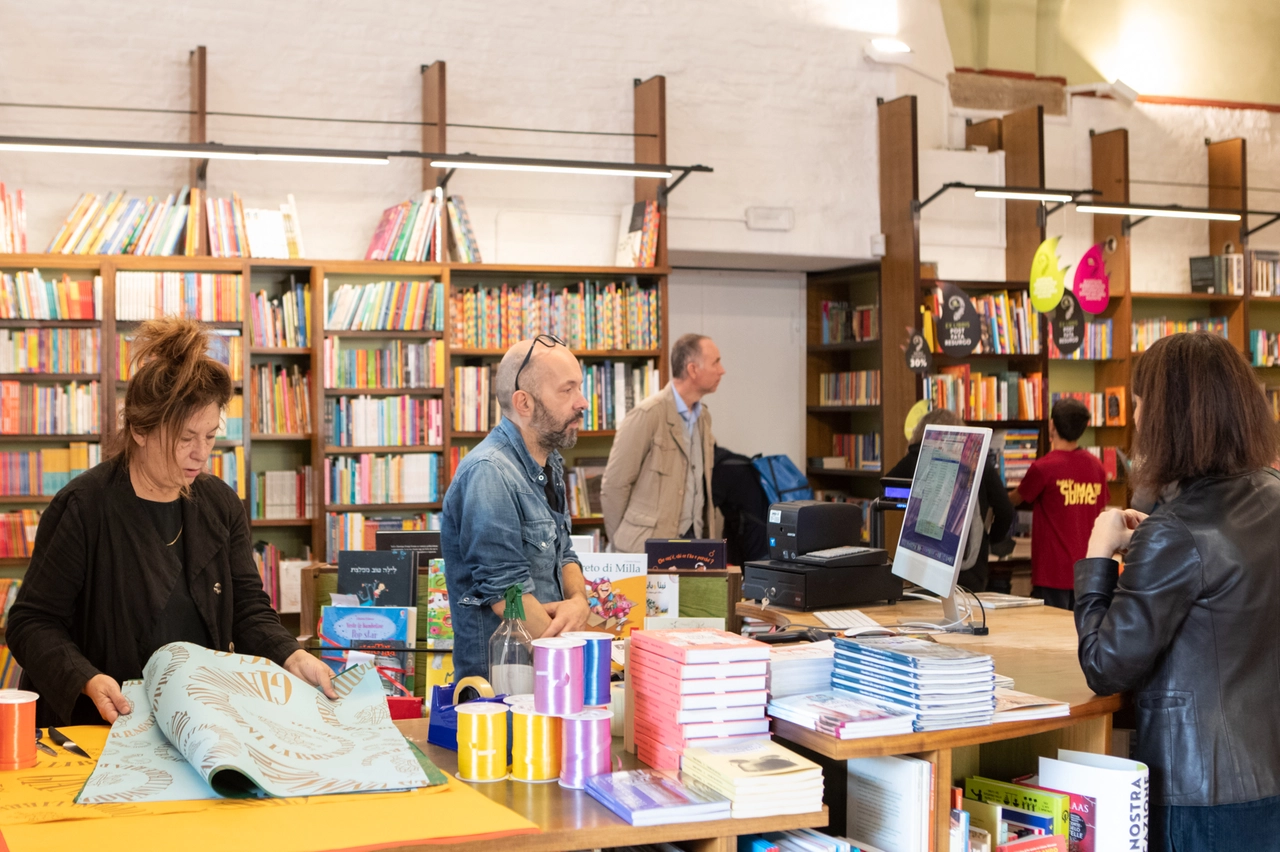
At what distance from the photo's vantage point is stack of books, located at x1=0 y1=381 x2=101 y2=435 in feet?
18.7

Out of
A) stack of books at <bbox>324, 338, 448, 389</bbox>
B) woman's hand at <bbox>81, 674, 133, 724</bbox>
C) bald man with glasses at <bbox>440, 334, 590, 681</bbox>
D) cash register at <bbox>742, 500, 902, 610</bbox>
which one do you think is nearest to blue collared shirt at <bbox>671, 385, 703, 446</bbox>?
stack of books at <bbox>324, 338, 448, 389</bbox>

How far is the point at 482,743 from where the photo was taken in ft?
6.56

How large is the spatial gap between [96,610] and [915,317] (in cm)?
555

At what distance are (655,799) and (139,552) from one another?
4.00 feet

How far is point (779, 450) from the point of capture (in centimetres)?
784

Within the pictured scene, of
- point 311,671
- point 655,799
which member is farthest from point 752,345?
point 655,799

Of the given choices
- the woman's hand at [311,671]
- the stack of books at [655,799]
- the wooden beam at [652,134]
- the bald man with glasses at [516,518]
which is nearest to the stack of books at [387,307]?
the wooden beam at [652,134]

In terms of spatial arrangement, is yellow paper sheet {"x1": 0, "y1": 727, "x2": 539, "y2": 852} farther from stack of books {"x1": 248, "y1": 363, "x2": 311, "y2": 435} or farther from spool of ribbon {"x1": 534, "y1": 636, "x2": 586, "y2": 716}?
stack of books {"x1": 248, "y1": 363, "x2": 311, "y2": 435}

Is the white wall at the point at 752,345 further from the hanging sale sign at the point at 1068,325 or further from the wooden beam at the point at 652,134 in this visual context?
the hanging sale sign at the point at 1068,325

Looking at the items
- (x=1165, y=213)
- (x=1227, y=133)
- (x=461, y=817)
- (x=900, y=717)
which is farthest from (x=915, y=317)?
(x=461, y=817)

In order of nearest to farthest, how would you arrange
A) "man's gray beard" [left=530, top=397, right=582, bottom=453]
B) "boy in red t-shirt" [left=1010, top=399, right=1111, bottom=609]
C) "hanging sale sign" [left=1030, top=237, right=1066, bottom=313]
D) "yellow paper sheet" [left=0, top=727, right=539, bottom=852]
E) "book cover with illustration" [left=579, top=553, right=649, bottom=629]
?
"yellow paper sheet" [left=0, top=727, right=539, bottom=852], "man's gray beard" [left=530, top=397, right=582, bottom=453], "book cover with illustration" [left=579, top=553, right=649, bottom=629], "boy in red t-shirt" [left=1010, top=399, right=1111, bottom=609], "hanging sale sign" [left=1030, top=237, right=1066, bottom=313]

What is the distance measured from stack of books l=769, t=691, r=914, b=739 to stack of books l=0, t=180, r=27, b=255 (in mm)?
4875

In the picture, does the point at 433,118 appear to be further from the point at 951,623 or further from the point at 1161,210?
the point at 1161,210

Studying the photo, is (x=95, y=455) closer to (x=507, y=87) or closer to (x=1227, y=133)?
(x=507, y=87)
